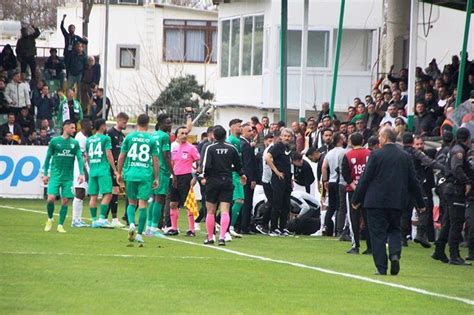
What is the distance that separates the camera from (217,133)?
22156mm

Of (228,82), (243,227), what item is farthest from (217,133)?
(228,82)

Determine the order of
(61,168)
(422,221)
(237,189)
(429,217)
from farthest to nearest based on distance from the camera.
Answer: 1. (237,189)
2. (429,217)
3. (422,221)
4. (61,168)

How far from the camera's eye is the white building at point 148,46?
7088cm

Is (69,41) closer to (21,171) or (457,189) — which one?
(21,171)

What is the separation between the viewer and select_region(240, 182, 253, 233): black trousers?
2634cm

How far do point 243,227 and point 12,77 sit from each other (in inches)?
593

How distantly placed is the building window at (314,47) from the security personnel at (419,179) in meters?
21.1

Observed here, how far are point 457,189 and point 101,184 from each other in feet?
24.7

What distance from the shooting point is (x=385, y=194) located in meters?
17.5

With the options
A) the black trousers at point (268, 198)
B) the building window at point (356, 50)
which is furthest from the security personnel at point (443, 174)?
the building window at point (356, 50)

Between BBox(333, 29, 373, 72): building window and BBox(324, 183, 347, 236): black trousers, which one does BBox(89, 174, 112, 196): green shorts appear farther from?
BBox(333, 29, 373, 72): building window

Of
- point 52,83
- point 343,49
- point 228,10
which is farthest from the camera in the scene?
point 228,10

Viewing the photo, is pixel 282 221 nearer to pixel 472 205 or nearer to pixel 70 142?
pixel 70 142

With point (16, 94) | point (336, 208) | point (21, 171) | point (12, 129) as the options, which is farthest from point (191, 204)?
point (16, 94)
